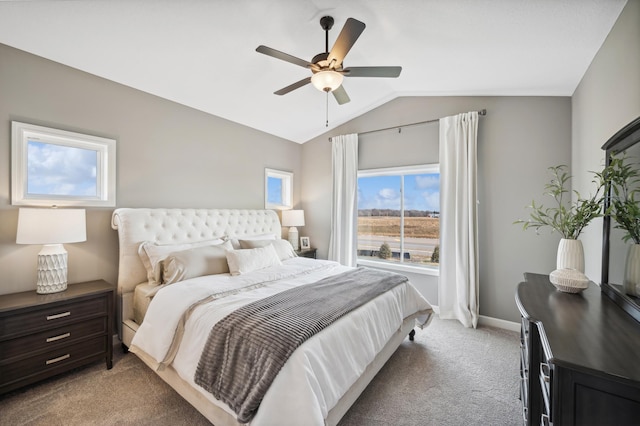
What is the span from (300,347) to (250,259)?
1.60m

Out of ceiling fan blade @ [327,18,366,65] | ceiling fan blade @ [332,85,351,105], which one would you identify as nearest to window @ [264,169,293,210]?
ceiling fan blade @ [332,85,351,105]

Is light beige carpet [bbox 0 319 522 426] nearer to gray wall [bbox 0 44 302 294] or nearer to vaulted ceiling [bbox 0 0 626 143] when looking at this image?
gray wall [bbox 0 44 302 294]

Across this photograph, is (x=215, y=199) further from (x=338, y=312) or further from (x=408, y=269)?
(x=408, y=269)

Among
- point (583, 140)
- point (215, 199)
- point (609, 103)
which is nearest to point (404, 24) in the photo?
point (609, 103)

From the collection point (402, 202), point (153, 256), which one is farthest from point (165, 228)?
point (402, 202)

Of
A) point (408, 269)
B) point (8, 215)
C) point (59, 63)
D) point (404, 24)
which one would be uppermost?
point (404, 24)

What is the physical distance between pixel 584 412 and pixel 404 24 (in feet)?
8.85

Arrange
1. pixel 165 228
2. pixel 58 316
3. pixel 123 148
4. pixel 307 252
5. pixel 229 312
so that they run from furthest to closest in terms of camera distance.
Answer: pixel 307 252
pixel 165 228
pixel 123 148
pixel 58 316
pixel 229 312

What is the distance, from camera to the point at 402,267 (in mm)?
4148

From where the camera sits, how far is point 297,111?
407 centimetres

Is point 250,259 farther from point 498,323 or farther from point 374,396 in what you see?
point 498,323

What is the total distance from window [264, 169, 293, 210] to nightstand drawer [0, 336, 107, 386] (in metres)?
2.77

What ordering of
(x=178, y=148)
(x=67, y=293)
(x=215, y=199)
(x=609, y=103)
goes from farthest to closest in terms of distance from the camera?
(x=215, y=199), (x=178, y=148), (x=67, y=293), (x=609, y=103)

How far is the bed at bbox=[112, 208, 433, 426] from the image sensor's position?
4.73 ft
